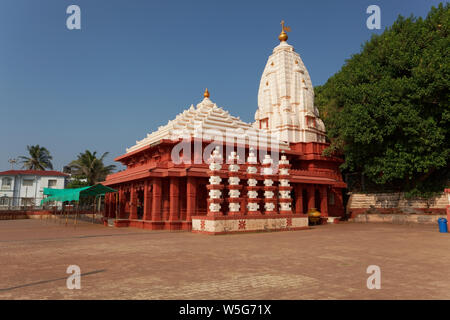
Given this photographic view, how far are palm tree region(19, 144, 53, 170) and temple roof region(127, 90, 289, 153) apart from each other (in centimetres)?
4388

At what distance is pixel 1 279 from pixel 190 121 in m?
18.5

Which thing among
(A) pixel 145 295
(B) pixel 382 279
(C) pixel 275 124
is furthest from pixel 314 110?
(A) pixel 145 295

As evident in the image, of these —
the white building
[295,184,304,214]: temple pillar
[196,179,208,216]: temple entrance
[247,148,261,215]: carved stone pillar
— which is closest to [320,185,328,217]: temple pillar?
[295,184,304,214]: temple pillar

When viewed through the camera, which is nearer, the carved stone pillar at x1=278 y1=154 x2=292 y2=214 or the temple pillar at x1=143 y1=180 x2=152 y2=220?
the carved stone pillar at x1=278 y1=154 x2=292 y2=214

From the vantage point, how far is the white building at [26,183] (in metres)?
50.2

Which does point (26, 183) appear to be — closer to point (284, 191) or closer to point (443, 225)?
point (284, 191)

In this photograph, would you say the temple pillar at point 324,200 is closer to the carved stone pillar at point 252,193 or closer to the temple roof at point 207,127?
the temple roof at point 207,127

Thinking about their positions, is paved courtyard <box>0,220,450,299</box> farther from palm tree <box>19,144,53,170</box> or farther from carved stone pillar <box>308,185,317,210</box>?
palm tree <box>19,144,53,170</box>

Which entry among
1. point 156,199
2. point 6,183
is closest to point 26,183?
point 6,183

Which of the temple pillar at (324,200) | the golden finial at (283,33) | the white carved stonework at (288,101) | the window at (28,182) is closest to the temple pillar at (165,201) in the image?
the temple pillar at (324,200)

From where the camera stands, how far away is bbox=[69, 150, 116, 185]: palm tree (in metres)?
46.6

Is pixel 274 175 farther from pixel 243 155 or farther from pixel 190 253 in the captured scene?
pixel 190 253

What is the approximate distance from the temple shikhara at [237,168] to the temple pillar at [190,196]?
6 centimetres

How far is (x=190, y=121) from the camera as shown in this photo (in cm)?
2350
